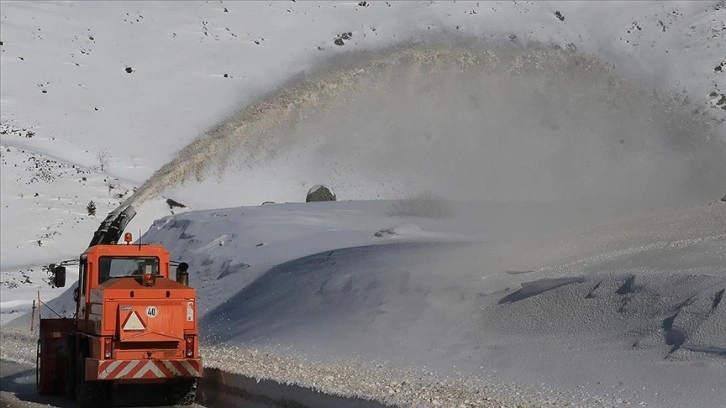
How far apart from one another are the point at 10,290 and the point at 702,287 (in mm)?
34059

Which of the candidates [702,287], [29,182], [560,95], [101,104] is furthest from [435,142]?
[101,104]

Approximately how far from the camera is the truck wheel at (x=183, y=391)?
1738cm

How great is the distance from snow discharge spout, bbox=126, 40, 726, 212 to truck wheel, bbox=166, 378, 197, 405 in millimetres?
6152

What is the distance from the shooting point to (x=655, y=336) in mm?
16219

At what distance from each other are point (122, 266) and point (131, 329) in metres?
1.71

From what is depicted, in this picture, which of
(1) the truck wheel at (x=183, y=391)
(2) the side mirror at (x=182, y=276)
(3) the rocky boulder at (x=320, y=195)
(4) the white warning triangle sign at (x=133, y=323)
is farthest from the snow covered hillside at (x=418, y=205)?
(3) the rocky boulder at (x=320, y=195)

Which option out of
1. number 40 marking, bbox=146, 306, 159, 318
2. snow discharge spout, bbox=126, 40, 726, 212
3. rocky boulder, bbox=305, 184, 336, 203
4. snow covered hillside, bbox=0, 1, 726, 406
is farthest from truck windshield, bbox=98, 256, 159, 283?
rocky boulder, bbox=305, 184, 336, 203

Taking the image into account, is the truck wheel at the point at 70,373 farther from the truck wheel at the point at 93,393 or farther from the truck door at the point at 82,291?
the truck wheel at the point at 93,393

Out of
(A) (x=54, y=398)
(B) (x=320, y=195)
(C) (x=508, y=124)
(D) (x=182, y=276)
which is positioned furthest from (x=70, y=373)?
(B) (x=320, y=195)

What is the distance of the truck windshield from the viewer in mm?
18359

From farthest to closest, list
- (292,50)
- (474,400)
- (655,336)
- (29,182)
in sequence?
(292,50) → (29,182) → (655,336) → (474,400)

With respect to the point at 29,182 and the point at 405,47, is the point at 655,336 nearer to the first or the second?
the point at 405,47

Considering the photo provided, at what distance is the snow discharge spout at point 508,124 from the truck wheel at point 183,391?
6152 mm

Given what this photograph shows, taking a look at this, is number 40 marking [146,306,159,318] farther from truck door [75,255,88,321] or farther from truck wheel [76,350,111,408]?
truck door [75,255,88,321]
